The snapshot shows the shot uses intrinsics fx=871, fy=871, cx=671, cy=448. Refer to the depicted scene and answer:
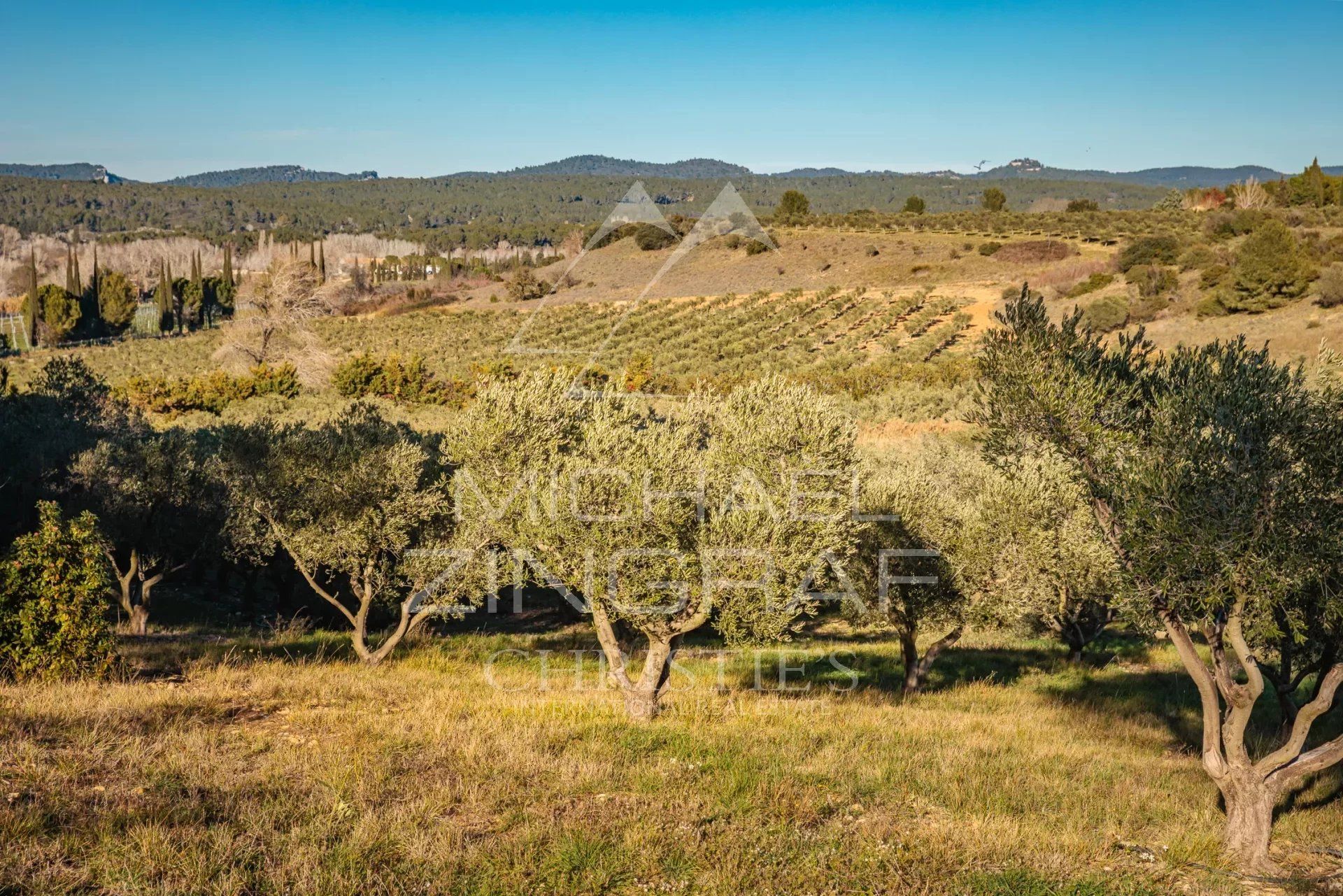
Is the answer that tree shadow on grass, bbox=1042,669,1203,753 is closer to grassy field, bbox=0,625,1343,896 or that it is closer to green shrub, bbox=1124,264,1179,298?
grassy field, bbox=0,625,1343,896

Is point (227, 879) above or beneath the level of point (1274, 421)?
beneath

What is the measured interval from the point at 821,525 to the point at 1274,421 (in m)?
6.16

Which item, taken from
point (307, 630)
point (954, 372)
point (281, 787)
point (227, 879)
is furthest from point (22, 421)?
point (954, 372)

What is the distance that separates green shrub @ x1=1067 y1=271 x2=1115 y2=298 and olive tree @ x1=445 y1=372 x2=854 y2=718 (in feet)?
211

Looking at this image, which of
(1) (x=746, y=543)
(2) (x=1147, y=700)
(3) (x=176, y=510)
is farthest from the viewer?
(3) (x=176, y=510)

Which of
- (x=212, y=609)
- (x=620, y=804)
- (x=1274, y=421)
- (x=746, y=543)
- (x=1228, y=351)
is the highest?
(x=1228, y=351)

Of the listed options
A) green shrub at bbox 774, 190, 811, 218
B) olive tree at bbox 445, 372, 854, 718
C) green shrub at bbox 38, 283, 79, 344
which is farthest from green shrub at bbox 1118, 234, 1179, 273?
green shrub at bbox 38, 283, 79, 344

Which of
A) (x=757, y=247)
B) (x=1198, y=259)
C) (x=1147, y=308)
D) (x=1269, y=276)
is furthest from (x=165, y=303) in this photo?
(x=1269, y=276)

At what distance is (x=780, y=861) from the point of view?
953cm

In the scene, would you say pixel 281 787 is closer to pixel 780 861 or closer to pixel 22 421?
pixel 780 861

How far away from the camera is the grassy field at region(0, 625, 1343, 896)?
885 centimetres

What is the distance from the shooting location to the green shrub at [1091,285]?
7100cm

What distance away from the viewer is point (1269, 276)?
188ft

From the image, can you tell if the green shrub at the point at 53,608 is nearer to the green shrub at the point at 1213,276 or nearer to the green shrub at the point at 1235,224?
the green shrub at the point at 1213,276
